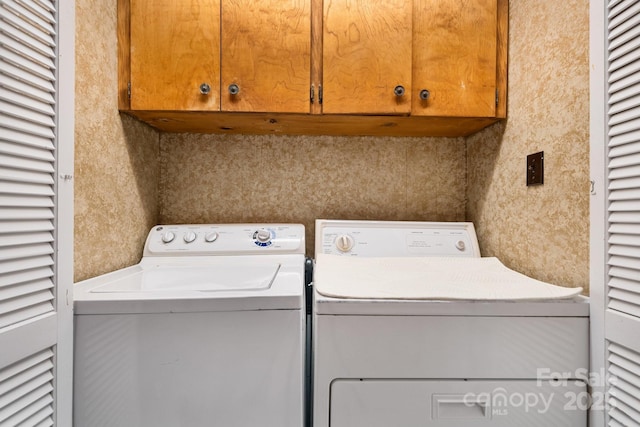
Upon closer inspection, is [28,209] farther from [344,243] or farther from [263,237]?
[344,243]

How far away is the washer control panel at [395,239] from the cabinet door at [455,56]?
542 mm

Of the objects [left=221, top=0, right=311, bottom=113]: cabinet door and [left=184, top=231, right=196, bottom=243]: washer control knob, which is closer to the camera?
[left=221, top=0, right=311, bottom=113]: cabinet door

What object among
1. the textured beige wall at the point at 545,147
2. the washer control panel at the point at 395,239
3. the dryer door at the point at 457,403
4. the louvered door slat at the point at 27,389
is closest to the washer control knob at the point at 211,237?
the washer control panel at the point at 395,239

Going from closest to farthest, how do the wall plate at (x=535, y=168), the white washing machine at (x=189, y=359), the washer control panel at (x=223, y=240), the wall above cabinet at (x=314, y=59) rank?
the white washing machine at (x=189, y=359)
the wall plate at (x=535, y=168)
the wall above cabinet at (x=314, y=59)
the washer control panel at (x=223, y=240)

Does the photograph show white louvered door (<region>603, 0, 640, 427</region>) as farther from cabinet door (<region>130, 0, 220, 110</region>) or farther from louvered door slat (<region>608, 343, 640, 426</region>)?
cabinet door (<region>130, 0, 220, 110</region>)

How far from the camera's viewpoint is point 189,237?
1388 millimetres

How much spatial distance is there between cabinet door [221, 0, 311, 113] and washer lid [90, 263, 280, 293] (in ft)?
2.08

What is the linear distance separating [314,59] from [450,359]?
1.14 metres

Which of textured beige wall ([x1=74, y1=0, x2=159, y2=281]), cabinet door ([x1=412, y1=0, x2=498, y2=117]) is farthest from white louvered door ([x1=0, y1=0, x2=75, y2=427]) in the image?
cabinet door ([x1=412, y1=0, x2=498, y2=117])

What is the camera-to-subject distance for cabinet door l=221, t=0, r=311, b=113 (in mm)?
1177

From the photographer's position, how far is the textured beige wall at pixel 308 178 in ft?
5.23

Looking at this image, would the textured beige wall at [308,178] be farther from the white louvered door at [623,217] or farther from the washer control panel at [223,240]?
the white louvered door at [623,217]

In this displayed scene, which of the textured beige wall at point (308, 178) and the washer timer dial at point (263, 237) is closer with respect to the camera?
the washer timer dial at point (263, 237)


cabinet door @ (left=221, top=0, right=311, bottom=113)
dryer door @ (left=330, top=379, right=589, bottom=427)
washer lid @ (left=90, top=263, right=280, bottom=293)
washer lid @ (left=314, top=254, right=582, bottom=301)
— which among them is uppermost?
cabinet door @ (left=221, top=0, right=311, bottom=113)
